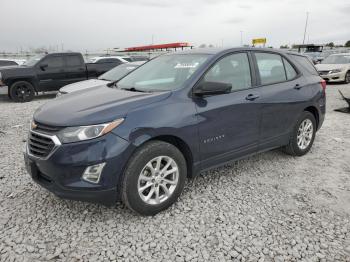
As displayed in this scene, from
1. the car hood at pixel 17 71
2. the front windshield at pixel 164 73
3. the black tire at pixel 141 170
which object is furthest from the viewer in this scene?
the car hood at pixel 17 71

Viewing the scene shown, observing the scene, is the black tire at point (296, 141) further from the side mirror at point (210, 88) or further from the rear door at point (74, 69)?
the rear door at point (74, 69)

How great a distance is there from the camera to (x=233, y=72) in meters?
3.73

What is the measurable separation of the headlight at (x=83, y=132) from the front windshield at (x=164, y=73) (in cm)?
92

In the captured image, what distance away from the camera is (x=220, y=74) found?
3.59m

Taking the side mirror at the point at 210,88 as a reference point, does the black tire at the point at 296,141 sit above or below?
below

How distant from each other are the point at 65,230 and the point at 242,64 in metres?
2.76

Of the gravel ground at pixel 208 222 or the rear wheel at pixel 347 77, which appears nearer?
the gravel ground at pixel 208 222

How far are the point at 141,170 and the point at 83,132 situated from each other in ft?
2.08

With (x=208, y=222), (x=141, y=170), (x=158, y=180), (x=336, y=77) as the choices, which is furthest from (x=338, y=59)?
(x=141, y=170)

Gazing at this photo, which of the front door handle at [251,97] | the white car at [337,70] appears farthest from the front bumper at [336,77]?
the front door handle at [251,97]

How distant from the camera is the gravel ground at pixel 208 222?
102 inches

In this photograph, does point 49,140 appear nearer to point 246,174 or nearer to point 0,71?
point 246,174

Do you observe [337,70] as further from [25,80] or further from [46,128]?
[46,128]

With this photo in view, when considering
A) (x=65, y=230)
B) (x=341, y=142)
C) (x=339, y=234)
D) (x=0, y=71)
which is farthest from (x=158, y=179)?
(x=0, y=71)
